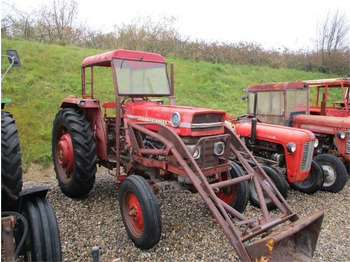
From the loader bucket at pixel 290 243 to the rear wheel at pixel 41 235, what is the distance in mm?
1476

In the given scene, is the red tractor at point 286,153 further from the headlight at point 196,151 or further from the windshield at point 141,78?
the windshield at point 141,78

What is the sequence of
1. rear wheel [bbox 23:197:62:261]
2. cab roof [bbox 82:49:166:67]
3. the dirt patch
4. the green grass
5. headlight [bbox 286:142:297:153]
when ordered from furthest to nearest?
the green grass → the dirt patch → headlight [bbox 286:142:297:153] → cab roof [bbox 82:49:166:67] → rear wheel [bbox 23:197:62:261]

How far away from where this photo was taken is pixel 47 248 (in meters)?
2.12

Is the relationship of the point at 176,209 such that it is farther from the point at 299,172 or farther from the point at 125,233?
the point at 299,172

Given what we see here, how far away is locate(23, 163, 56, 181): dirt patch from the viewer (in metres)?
5.26

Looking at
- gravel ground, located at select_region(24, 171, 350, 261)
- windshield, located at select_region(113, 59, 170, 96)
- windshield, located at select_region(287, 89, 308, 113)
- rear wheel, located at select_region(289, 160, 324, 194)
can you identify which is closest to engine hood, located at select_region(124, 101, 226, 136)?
windshield, located at select_region(113, 59, 170, 96)

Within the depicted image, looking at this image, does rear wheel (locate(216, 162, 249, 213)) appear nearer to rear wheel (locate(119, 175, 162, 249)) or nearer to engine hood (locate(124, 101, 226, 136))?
engine hood (locate(124, 101, 226, 136))

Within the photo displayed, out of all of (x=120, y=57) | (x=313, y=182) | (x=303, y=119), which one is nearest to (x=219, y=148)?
(x=120, y=57)

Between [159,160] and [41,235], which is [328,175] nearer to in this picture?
[159,160]

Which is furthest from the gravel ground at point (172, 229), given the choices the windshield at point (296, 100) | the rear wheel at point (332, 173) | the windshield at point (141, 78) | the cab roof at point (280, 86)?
the cab roof at point (280, 86)

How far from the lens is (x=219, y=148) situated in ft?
10.7

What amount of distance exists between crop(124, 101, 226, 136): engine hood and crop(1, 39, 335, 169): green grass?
3125 millimetres

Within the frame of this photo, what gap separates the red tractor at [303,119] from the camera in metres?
5.29

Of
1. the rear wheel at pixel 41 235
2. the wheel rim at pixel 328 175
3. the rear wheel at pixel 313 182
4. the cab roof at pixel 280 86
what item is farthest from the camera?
the cab roof at pixel 280 86
